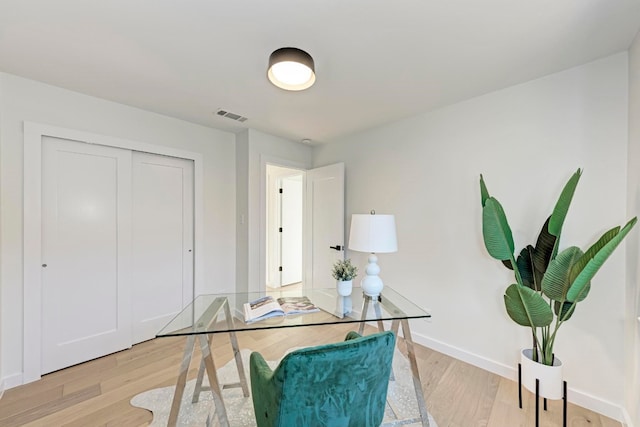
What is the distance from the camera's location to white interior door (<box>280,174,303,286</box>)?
4.90 metres

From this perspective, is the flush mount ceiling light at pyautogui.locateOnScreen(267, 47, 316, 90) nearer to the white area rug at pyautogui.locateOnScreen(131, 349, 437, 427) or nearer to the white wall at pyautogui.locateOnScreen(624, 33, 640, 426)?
the white wall at pyautogui.locateOnScreen(624, 33, 640, 426)

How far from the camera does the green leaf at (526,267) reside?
190cm

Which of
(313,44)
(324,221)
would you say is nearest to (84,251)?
(324,221)

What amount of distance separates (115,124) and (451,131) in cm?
317

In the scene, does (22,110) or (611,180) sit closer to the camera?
(611,180)

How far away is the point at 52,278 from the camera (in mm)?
2238

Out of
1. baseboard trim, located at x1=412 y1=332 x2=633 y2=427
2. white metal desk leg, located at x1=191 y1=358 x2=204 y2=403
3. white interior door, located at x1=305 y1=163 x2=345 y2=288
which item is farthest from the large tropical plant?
white metal desk leg, located at x1=191 y1=358 x2=204 y2=403

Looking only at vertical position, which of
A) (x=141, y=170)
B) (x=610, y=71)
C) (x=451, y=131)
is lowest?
(x=141, y=170)

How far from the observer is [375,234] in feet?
6.23

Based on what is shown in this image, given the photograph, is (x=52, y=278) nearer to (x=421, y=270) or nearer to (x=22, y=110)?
(x=22, y=110)

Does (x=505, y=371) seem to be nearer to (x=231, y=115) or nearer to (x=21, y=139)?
(x=231, y=115)

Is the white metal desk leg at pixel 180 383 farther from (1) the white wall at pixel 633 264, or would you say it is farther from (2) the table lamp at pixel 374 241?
(1) the white wall at pixel 633 264

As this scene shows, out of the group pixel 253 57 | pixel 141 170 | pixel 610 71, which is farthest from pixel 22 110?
pixel 610 71

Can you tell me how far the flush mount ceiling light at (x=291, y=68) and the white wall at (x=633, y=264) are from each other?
1913 millimetres
